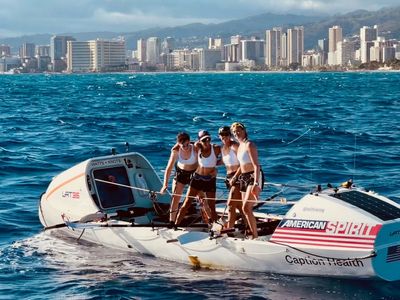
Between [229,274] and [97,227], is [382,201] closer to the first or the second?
[229,274]

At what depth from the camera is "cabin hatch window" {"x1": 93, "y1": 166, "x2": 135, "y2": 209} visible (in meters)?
18.6

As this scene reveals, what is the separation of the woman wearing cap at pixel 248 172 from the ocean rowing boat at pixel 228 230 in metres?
0.50

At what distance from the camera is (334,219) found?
46.7 ft

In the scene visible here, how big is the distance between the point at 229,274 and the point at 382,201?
9.53 ft

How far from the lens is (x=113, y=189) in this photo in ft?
61.7

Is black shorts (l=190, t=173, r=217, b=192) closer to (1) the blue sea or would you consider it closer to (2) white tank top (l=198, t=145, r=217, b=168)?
(2) white tank top (l=198, t=145, r=217, b=168)

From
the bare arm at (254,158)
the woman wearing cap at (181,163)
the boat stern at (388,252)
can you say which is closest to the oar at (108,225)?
the woman wearing cap at (181,163)

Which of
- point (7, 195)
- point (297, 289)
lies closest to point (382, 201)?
point (297, 289)

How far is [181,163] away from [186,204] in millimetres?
785

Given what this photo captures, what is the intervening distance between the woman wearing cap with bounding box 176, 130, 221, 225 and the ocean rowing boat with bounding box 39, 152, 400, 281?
1.12ft

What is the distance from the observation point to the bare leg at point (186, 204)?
16.7 metres

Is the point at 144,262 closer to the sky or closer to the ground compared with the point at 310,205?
closer to the ground

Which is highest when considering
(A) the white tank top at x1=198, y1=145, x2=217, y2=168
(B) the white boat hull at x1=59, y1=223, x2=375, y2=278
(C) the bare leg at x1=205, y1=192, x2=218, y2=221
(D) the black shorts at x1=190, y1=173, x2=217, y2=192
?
(A) the white tank top at x1=198, y1=145, x2=217, y2=168

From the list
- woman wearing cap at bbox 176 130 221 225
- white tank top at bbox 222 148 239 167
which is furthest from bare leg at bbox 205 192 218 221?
white tank top at bbox 222 148 239 167
